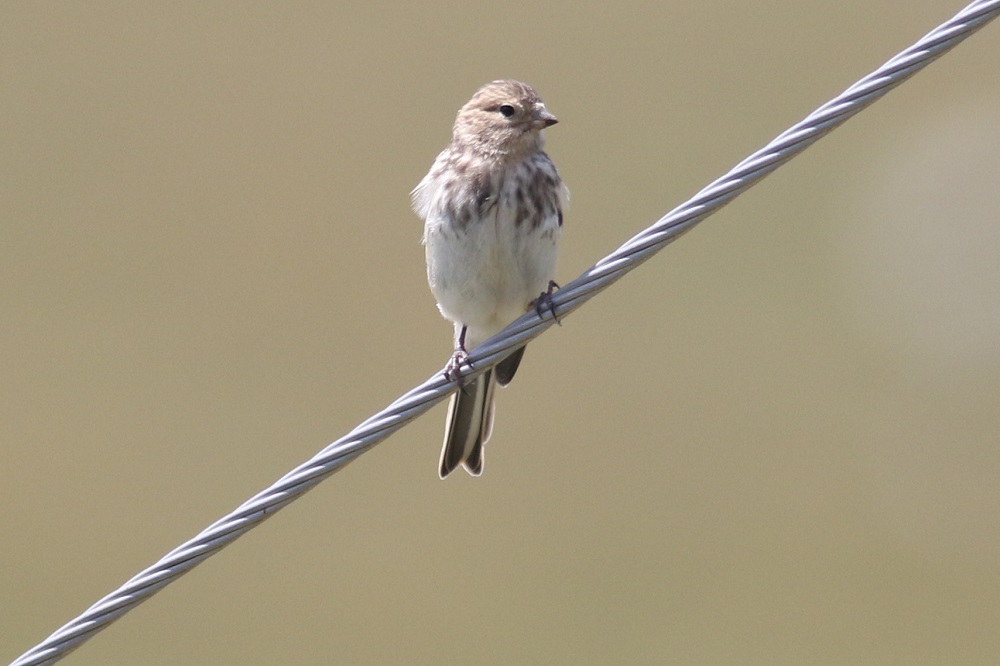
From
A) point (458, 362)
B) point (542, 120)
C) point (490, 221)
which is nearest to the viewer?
point (458, 362)

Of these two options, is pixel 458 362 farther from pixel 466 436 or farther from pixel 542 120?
pixel 542 120

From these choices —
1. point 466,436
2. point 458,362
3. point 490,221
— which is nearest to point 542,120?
point 490,221

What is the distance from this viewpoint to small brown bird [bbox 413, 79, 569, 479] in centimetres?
534

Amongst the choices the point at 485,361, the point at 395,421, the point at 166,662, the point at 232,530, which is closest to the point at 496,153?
the point at 485,361

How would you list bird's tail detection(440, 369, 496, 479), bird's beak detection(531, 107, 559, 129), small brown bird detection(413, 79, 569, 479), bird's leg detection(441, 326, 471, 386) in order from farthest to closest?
bird's tail detection(440, 369, 496, 479), bird's beak detection(531, 107, 559, 129), small brown bird detection(413, 79, 569, 479), bird's leg detection(441, 326, 471, 386)

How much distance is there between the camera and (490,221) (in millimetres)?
5332

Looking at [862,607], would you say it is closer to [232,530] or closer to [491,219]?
[491,219]

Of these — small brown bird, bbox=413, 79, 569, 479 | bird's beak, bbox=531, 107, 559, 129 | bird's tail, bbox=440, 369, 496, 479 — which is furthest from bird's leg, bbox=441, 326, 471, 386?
bird's beak, bbox=531, 107, 559, 129

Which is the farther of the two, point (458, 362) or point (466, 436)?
point (466, 436)

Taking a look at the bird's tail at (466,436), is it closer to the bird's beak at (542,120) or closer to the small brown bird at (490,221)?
the small brown bird at (490,221)

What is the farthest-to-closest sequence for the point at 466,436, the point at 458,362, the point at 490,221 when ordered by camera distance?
the point at 466,436, the point at 490,221, the point at 458,362

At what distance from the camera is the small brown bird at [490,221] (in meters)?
5.34

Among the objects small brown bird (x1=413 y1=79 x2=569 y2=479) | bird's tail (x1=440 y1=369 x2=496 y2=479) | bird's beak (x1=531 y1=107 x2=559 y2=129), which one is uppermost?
bird's beak (x1=531 y1=107 x2=559 y2=129)

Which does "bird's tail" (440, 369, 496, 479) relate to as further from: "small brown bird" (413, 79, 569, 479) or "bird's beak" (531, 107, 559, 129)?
"bird's beak" (531, 107, 559, 129)
